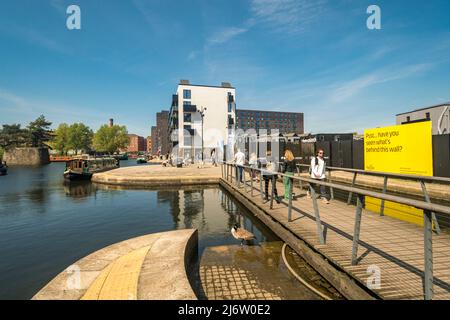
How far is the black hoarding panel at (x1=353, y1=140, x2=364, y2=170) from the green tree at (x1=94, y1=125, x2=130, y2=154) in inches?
4413

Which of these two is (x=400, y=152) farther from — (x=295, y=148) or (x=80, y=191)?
(x=80, y=191)

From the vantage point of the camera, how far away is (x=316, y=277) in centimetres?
421

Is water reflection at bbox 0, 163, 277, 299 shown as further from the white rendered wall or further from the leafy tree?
the leafy tree

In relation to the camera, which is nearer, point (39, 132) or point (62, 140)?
point (39, 132)

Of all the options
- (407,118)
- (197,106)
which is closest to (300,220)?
(407,118)

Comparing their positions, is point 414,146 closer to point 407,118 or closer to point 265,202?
point 265,202

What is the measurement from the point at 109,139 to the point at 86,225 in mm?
115014

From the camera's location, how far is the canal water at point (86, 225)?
5891 mm

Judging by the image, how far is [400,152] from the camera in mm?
8742

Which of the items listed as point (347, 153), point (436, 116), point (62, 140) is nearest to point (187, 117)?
point (347, 153)

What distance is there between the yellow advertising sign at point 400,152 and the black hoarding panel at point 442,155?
17.8ft

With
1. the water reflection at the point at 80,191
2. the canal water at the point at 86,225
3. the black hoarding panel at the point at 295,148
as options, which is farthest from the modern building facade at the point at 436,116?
the water reflection at the point at 80,191

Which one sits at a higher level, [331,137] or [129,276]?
[331,137]

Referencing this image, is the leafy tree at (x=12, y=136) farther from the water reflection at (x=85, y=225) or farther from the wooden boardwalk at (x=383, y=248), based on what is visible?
the wooden boardwalk at (x=383, y=248)
